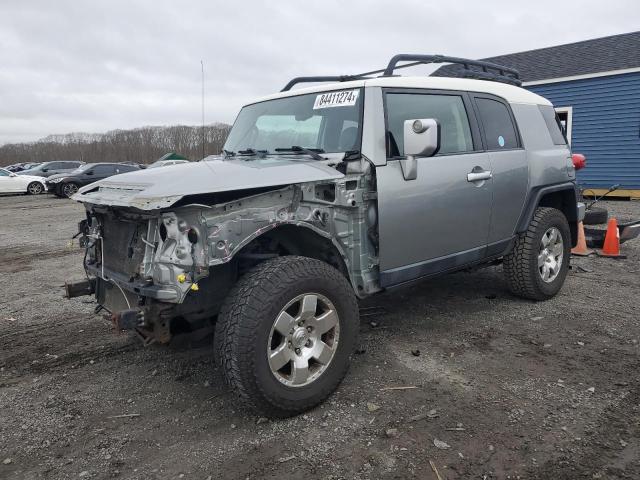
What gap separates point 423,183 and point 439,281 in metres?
2.63

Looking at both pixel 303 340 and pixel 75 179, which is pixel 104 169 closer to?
pixel 75 179

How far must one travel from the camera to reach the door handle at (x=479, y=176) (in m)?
4.18

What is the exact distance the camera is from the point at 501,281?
610cm

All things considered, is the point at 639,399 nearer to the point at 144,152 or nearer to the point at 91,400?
the point at 91,400

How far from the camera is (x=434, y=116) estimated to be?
4.13m

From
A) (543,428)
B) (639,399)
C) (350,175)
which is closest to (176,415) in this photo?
(350,175)

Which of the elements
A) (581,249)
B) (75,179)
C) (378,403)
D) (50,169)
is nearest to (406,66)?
(378,403)

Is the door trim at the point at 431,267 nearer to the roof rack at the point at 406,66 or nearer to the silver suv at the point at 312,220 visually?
the silver suv at the point at 312,220

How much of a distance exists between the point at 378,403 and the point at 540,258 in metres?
2.84

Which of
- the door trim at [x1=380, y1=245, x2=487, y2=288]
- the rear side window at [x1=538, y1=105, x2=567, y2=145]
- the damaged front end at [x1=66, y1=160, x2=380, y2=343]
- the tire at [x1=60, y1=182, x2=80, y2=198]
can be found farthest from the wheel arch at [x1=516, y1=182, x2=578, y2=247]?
the tire at [x1=60, y1=182, x2=80, y2=198]

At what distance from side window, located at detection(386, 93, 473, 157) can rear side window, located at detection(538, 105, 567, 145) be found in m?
1.56

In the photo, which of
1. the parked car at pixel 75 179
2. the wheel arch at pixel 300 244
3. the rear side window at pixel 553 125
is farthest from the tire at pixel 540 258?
the parked car at pixel 75 179

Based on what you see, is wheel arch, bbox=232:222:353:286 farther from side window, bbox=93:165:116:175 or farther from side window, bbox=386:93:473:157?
side window, bbox=93:165:116:175

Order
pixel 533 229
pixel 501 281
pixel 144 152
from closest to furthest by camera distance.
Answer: pixel 533 229 < pixel 501 281 < pixel 144 152
